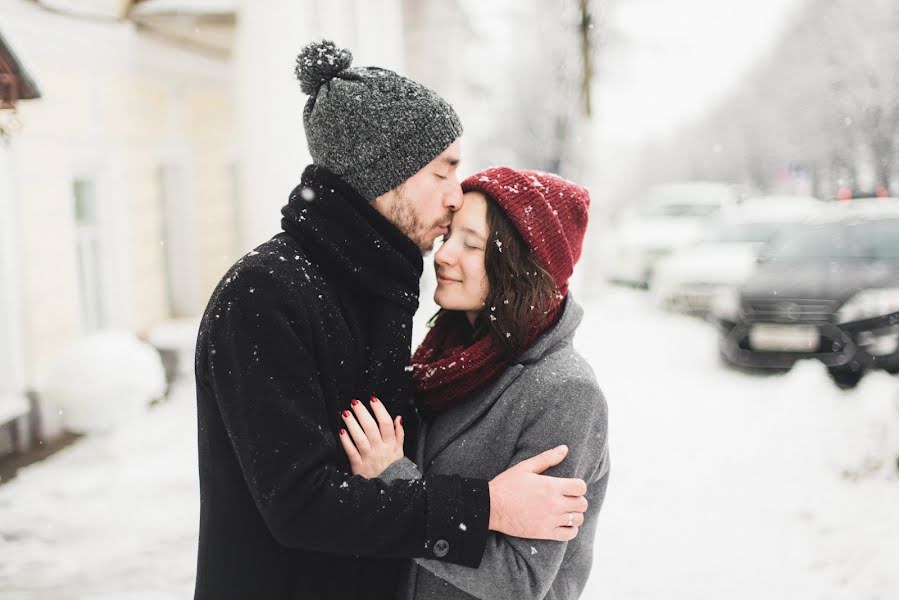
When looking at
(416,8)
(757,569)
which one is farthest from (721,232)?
(757,569)

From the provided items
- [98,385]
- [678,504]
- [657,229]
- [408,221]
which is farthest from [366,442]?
[657,229]

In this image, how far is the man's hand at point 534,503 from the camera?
159cm

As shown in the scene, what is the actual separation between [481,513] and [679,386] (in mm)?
6893

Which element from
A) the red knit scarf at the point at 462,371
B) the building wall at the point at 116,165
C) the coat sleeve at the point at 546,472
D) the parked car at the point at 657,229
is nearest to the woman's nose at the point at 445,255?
the red knit scarf at the point at 462,371

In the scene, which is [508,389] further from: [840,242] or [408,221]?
[840,242]

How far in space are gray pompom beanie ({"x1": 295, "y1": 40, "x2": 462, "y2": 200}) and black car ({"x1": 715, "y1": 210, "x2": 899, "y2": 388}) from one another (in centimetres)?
673

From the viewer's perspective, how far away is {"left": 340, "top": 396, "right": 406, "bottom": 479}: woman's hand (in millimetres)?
1597

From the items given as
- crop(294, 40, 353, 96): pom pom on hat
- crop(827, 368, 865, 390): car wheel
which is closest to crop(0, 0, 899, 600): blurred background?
crop(827, 368, 865, 390): car wheel

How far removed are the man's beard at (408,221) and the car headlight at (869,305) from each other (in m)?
6.66

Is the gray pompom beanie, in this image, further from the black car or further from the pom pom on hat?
the black car

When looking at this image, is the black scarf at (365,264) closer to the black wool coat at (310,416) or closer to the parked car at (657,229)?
the black wool coat at (310,416)

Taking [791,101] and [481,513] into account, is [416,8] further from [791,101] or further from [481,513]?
[791,101]

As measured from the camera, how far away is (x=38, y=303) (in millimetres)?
7145

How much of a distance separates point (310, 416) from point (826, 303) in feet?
23.4
